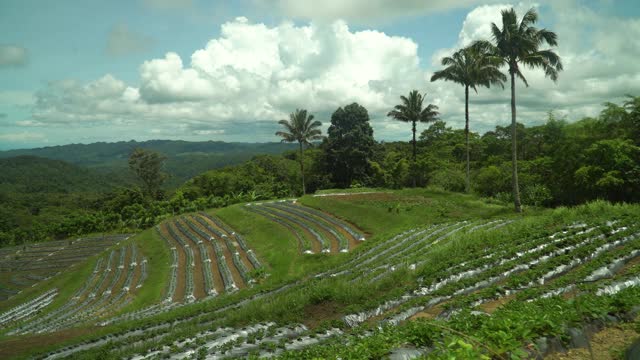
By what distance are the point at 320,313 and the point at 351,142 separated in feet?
151

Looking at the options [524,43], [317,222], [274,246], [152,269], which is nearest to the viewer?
[524,43]

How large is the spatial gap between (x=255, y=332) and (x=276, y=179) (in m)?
68.6

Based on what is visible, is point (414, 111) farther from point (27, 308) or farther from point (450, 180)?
point (27, 308)

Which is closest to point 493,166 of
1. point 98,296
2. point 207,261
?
point 207,261

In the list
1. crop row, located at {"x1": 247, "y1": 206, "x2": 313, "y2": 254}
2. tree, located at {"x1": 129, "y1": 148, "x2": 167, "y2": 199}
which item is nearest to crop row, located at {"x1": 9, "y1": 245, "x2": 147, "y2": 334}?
crop row, located at {"x1": 247, "y1": 206, "x2": 313, "y2": 254}

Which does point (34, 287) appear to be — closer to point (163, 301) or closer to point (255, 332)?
point (163, 301)

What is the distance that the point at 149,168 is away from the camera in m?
79.2

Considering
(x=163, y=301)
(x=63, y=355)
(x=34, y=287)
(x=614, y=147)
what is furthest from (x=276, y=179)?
(x=63, y=355)

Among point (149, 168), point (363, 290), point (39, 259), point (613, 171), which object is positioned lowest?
point (39, 259)

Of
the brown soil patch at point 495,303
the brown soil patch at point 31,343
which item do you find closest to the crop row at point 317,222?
the brown soil patch at point 495,303

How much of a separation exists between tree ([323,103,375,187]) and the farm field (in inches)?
793

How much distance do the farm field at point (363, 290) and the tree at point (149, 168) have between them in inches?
1683

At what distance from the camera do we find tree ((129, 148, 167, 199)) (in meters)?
77.3

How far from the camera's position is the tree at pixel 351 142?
5678 centimetres
